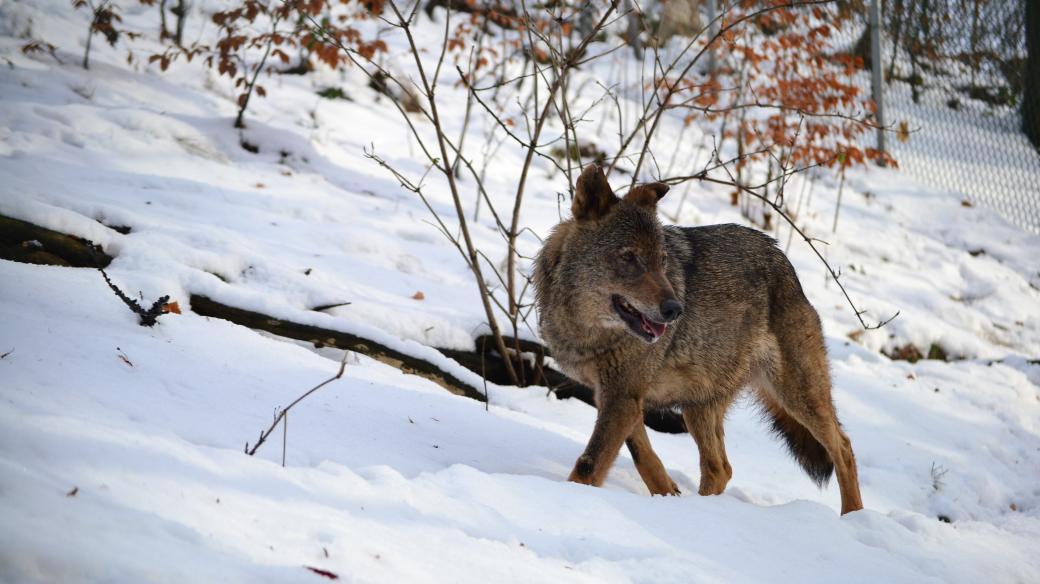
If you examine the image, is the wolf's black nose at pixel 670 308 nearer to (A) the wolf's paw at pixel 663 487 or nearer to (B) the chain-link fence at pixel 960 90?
(A) the wolf's paw at pixel 663 487

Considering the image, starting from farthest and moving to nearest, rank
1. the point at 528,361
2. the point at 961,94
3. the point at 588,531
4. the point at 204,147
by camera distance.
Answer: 1. the point at 961,94
2. the point at 204,147
3. the point at 528,361
4. the point at 588,531

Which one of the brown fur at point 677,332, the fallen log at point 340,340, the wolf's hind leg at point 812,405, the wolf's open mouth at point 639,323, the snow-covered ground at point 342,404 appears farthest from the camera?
the wolf's hind leg at point 812,405

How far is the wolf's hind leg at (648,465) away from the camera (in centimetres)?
427

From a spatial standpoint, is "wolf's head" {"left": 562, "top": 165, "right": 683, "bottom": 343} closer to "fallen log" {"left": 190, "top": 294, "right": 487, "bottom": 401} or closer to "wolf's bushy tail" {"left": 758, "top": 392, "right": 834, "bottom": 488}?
"fallen log" {"left": 190, "top": 294, "right": 487, "bottom": 401}

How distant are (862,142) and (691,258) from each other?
10.2m

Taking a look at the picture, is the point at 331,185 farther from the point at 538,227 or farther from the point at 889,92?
the point at 889,92

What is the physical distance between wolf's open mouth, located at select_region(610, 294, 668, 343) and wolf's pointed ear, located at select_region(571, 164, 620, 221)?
1.87ft

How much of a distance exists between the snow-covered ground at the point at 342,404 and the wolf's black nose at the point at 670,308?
37.7 inches

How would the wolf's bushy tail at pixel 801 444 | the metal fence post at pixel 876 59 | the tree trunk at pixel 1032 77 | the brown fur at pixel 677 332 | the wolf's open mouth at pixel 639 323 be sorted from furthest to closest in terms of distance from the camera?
1. the metal fence post at pixel 876 59
2. the tree trunk at pixel 1032 77
3. the wolf's bushy tail at pixel 801 444
4. the brown fur at pixel 677 332
5. the wolf's open mouth at pixel 639 323

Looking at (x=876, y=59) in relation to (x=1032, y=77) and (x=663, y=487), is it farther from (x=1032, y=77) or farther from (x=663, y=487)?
(x=663, y=487)

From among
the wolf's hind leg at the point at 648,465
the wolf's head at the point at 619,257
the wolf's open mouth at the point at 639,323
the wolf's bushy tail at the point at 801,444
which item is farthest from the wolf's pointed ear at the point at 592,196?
the wolf's bushy tail at the point at 801,444

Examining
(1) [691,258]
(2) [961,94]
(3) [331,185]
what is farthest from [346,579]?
(2) [961,94]

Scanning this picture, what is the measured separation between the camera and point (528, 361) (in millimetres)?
5660

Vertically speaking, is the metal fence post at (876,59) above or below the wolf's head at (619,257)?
above
